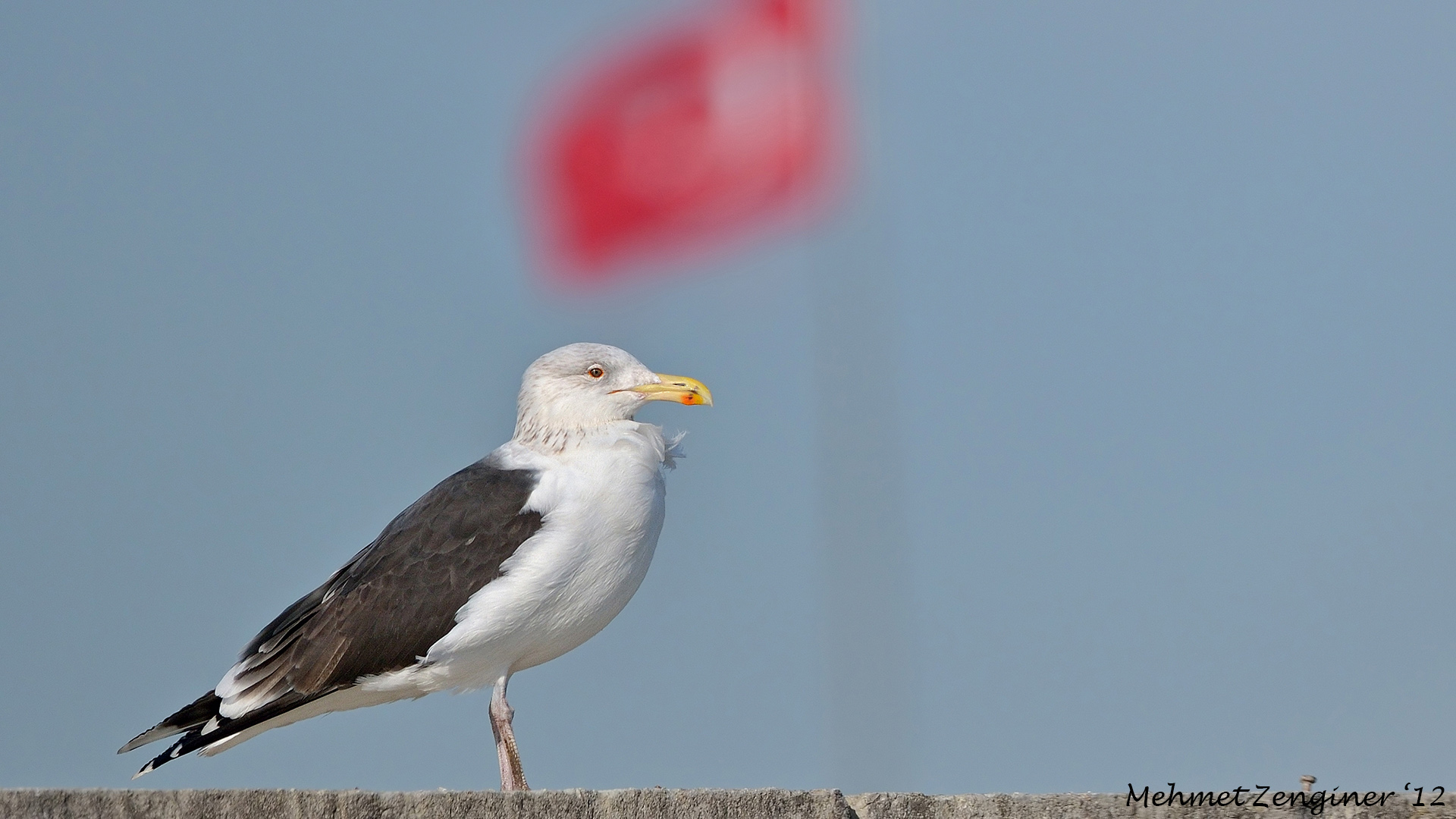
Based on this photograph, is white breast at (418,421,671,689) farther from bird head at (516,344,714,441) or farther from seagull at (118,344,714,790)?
bird head at (516,344,714,441)

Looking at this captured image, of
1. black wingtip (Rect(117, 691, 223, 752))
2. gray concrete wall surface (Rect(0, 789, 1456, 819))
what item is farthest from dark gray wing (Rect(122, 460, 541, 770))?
gray concrete wall surface (Rect(0, 789, 1456, 819))

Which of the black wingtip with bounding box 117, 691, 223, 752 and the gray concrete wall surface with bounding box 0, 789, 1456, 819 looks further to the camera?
the black wingtip with bounding box 117, 691, 223, 752

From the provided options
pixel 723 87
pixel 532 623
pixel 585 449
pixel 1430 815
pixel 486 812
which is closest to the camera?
pixel 486 812

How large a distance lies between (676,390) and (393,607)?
1.90 meters

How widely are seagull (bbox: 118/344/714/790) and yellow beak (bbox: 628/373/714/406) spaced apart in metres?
0.29

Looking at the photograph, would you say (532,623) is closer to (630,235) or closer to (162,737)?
(162,737)

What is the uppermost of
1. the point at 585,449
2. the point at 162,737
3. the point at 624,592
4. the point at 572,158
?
the point at 572,158

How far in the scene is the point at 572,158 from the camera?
1397cm

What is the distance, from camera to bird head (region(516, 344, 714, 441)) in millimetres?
8133

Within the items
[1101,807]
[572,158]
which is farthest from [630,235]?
[1101,807]

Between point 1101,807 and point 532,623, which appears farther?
point 532,623

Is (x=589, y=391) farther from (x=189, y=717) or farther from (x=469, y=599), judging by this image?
(x=189, y=717)

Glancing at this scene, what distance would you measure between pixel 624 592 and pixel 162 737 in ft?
8.01

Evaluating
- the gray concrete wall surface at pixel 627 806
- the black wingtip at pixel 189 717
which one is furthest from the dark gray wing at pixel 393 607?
the gray concrete wall surface at pixel 627 806
